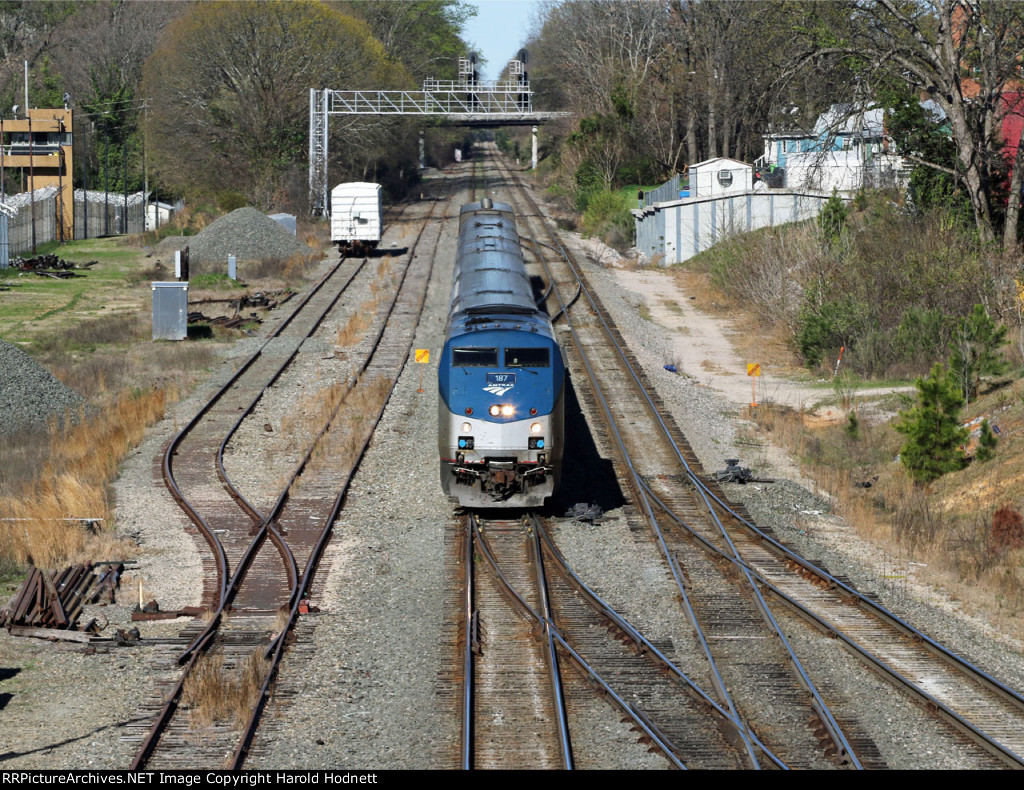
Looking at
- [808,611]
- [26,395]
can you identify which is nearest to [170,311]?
[26,395]

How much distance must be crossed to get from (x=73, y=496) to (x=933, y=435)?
14448 millimetres

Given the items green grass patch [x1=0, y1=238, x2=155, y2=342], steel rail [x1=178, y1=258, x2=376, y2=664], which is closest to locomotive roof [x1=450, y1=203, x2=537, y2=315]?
steel rail [x1=178, y1=258, x2=376, y2=664]

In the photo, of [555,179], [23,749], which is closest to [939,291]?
[23,749]

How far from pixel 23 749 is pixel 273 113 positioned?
57731 millimetres

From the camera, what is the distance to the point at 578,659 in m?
12.8

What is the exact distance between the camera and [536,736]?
1109cm

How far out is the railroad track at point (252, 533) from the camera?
1116cm

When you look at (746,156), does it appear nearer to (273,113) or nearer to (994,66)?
(273,113)

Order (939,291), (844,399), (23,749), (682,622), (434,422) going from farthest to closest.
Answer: (939,291) < (844,399) < (434,422) < (682,622) < (23,749)

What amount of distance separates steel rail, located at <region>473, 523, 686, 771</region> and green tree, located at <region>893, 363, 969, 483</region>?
8.04m

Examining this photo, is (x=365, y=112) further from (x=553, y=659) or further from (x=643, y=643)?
(x=553, y=659)

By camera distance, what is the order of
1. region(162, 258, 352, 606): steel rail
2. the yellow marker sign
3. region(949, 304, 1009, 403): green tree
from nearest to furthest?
region(162, 258, 352, 606): steel rail < region(949, 304, 1009, 403): green tree < the yellow marker sign

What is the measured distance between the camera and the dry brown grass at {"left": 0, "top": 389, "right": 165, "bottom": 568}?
16375 mm

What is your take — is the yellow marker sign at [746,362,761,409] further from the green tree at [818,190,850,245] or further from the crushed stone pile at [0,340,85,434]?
the crushed stone pile at [0,340,85,434]
